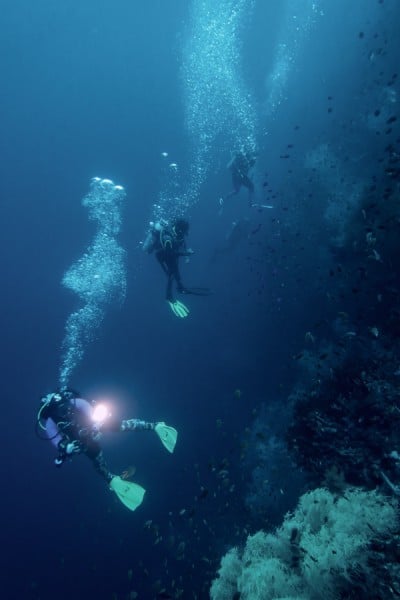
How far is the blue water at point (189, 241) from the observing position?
11727 millimetres

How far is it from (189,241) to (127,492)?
1612cm

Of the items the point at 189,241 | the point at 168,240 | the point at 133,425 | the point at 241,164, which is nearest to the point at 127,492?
the point at 133,425

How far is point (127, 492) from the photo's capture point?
6.66 m

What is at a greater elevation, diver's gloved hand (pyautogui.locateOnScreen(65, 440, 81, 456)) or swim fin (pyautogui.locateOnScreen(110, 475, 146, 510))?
diver's gloved hand (pyautogui.locateOnScreen(65, 440, 81, 456))

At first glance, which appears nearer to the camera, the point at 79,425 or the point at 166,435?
the point at 79,425

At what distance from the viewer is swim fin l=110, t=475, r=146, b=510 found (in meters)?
6.56

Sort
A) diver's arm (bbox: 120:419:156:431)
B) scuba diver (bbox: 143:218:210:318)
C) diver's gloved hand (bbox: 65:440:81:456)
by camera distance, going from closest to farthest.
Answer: diver's gloved hand (bbox: 65:440:81:456) → diver's arm (bbox: 120:419:156:431) → scuba diver (bbox: 143:218:210:318)

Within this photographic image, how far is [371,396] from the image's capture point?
7.09 m

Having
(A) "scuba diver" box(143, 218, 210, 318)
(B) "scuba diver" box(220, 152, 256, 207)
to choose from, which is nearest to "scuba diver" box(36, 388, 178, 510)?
(A) "scuba diver" box(143, 218, 210, 318)

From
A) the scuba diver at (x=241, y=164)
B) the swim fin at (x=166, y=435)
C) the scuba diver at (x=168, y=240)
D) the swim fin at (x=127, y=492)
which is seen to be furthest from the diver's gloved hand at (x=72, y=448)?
the scuba diver at (x=241, y=164)

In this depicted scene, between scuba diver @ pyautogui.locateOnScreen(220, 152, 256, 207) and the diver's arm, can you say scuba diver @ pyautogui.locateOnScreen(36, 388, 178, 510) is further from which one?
scuba diver @ pyautogui.locateOnScreen(220, 152, 256, 207)

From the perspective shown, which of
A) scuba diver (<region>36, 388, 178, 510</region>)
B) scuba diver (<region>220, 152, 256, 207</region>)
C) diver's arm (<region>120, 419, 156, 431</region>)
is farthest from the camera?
scuba diver (<region>220, 152, 256, 207</region>)

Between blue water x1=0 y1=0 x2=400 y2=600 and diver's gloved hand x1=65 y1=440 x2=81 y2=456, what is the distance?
249cm

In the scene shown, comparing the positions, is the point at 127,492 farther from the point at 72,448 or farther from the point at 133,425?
the point at 72,448
